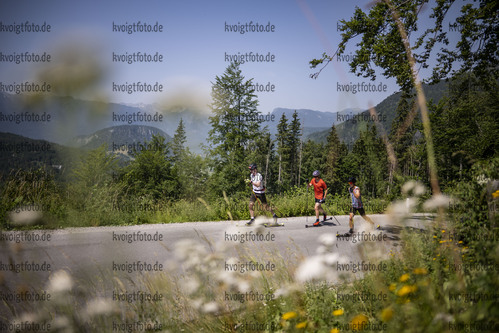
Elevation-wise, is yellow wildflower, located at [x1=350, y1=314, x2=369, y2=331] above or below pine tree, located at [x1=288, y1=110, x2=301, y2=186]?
below

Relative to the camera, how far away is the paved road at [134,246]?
2188 millimetres

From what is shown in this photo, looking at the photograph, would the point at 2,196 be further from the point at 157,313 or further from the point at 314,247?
the point at 314,247

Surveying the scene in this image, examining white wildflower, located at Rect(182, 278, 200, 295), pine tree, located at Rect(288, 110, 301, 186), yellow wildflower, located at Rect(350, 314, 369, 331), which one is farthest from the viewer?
pine tree, located at Rect(288, 110, 301, 186)

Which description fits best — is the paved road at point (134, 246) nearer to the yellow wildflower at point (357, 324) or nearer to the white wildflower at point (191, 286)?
the white wildflower at point (191, 286)

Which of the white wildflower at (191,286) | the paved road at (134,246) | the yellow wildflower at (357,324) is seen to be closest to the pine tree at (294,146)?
the paved road at (134,246)

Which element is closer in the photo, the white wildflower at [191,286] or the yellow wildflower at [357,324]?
the yellow wildflower at [357,324]

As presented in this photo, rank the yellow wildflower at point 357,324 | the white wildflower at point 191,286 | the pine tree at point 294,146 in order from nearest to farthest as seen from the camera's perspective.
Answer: the yellow wildflower at point 357,324
the white wildflower at point 191,286
the pine tree at point 294,146

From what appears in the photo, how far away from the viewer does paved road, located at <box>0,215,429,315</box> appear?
2.19 meters

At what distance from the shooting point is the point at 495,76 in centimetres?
677

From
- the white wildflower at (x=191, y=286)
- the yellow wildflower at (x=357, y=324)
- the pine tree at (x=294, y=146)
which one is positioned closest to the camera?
the yellow wildflower at (x=357, y=324)

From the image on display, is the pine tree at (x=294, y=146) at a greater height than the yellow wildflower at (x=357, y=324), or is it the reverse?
the pine tree at (x=294, y=146)

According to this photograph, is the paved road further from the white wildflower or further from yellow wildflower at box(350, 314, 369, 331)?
yellow wildflower at box(350, 314, 369, 331)

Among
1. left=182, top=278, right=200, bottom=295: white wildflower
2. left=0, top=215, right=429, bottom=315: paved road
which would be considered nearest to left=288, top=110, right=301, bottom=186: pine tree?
left=0, top=215, right=429, bottom=315: paved road

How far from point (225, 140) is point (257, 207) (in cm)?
1333
